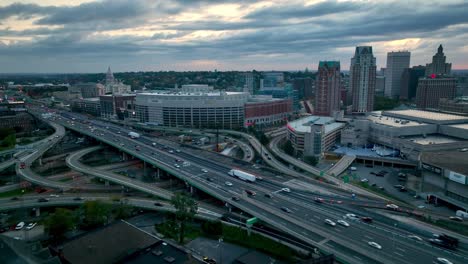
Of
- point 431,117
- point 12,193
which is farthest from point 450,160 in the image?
point 12,193

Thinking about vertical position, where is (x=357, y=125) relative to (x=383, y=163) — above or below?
above

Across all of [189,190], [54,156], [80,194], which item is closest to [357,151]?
[189,190]

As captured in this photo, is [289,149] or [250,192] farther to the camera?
[289,149]

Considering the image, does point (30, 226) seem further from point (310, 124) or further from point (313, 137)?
point (310, 124)

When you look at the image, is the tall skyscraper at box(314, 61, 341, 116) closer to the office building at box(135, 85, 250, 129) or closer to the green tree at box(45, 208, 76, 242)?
the office building at box(135, 85, 250, 129)

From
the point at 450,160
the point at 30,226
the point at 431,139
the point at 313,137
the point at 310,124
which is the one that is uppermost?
the point at 310,124

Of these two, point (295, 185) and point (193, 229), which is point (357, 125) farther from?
point (193, 229)
